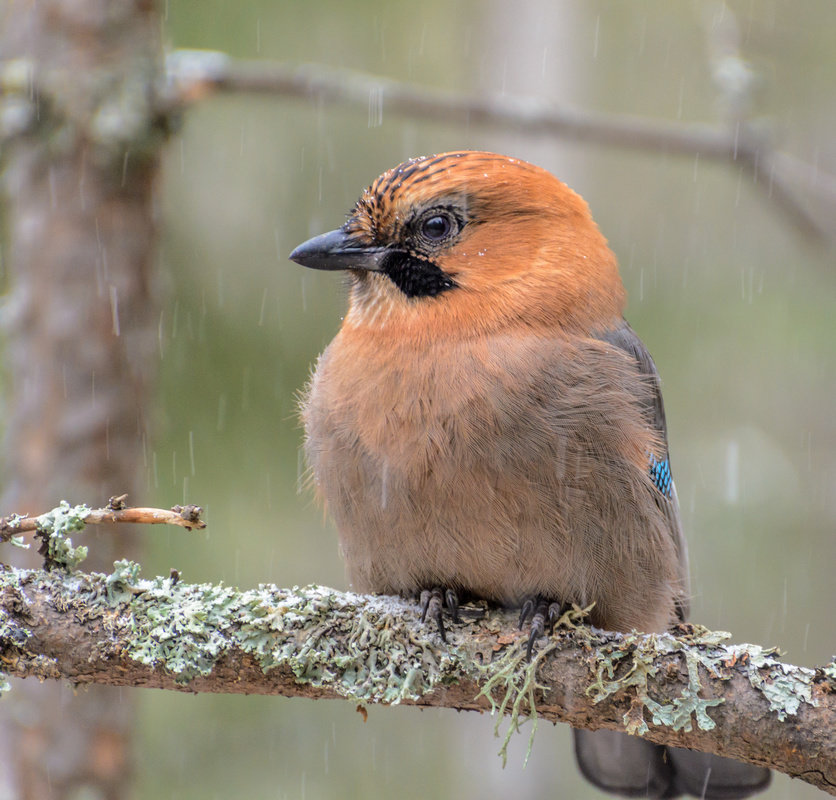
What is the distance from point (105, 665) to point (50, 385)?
1.84 metres

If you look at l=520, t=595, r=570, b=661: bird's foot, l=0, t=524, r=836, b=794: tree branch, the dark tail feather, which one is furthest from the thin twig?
the dark tail feather

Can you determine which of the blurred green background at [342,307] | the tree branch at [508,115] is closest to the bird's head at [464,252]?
the blurred green background at [342,307]

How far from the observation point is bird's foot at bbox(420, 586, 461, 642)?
3.20 metres

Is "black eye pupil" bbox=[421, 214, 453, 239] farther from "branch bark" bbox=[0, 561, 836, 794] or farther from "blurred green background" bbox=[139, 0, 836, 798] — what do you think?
"branch bark" bbox=[0, 561, 836, 794]

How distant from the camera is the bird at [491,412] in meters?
3.26

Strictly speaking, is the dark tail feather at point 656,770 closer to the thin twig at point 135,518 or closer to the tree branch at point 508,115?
the thin twig at point 135,518

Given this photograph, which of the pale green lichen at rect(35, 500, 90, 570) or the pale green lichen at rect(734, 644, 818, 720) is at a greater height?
the pale green lichen at rect(35, 500, 90, 570)

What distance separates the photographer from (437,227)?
3627mm

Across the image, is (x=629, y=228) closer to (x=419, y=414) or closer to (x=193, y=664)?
(x=419, y=414)

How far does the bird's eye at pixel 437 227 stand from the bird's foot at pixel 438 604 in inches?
47.6

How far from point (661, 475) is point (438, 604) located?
1.10m

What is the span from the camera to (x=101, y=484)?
431 cm

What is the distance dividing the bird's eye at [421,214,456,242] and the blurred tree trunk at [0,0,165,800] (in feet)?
4.68

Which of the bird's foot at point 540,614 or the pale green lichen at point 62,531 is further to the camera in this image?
the bird's foot at point 540,614
